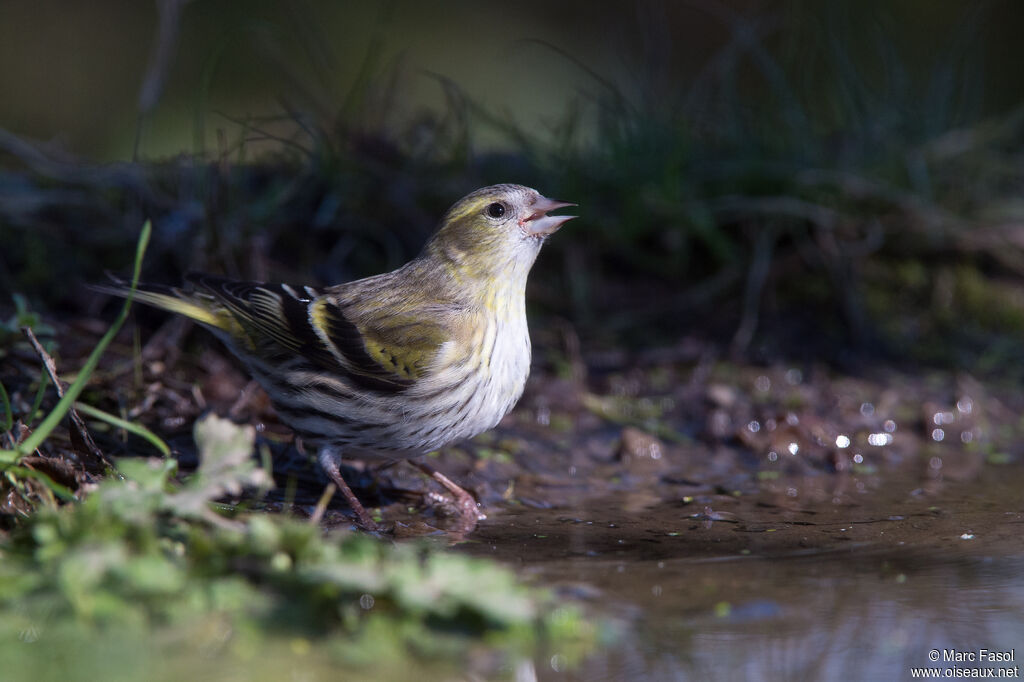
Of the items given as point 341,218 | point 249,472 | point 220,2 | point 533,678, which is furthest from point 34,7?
point 533,678

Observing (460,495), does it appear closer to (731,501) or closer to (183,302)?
(731,501)

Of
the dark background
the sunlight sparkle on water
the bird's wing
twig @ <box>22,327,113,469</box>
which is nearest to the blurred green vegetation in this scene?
twig @ <box>22,327,113,469</box>

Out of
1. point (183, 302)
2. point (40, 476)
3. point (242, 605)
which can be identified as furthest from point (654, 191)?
point (242, 605)

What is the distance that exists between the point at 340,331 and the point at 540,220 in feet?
2.73

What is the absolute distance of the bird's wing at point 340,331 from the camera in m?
3.56

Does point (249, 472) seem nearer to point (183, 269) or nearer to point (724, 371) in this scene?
point (183, 269)

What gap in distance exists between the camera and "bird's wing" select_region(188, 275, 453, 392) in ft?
11.7

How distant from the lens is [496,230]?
12.8ft

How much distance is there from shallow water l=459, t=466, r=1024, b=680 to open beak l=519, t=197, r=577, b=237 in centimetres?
99

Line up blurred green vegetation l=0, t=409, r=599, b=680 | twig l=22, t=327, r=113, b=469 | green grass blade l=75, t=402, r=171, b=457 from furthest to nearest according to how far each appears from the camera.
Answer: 1. twig l=22, t=327, r=113, b=469
2. green grass blade l=75, t=402, r=171, b=457
3. blurred green vegetation l=0, t=409, r=599, b=680

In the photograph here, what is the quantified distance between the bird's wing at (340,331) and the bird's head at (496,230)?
0.32m

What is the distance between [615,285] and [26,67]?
7.07 metres

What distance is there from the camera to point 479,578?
7.00ft

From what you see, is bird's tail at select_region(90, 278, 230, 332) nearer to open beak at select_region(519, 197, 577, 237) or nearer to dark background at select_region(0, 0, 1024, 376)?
dark background at select_region(0, 0, 1024, 376)
